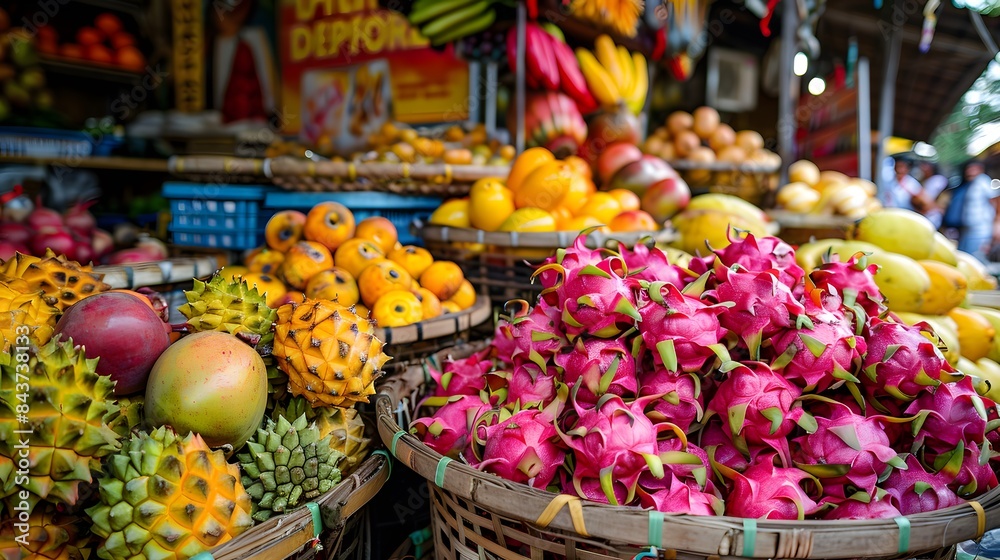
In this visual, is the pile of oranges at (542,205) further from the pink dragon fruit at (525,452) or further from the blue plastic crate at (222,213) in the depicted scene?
the pink dragon fruit at (525,452)

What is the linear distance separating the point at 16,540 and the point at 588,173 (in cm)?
262

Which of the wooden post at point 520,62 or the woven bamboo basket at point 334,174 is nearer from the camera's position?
the woven bamboo basket at point 334,174

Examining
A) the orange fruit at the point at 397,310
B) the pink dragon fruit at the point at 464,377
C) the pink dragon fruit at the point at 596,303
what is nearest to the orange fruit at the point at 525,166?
the orange fruit at the point at 397,310

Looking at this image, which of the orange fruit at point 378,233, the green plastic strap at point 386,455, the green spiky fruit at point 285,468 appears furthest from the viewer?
the orange fruit at point 378,233

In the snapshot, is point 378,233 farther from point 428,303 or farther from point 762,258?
point 762,258

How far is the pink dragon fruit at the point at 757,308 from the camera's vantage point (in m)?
1.13

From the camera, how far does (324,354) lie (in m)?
1.18

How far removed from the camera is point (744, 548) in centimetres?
88

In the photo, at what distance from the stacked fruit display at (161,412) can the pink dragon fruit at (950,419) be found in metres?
1.10

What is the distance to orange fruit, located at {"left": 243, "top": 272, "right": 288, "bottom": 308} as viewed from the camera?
5.96 ft

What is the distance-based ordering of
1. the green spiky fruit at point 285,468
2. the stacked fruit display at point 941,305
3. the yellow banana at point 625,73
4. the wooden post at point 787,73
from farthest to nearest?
the yellow banana at point 625,73 → the wooden post at point 787,73 → the stacked fruit display at point 941,305 → the green spiky fruit at point 285,468

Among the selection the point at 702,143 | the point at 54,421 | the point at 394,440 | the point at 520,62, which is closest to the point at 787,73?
the point at 702,143

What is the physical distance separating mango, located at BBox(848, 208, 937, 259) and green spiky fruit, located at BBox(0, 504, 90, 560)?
101 inches

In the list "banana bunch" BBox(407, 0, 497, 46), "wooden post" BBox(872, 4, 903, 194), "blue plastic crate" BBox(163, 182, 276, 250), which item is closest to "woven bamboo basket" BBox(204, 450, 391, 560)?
"blue plastic crate" BBox(163, 182, 276, 250)
